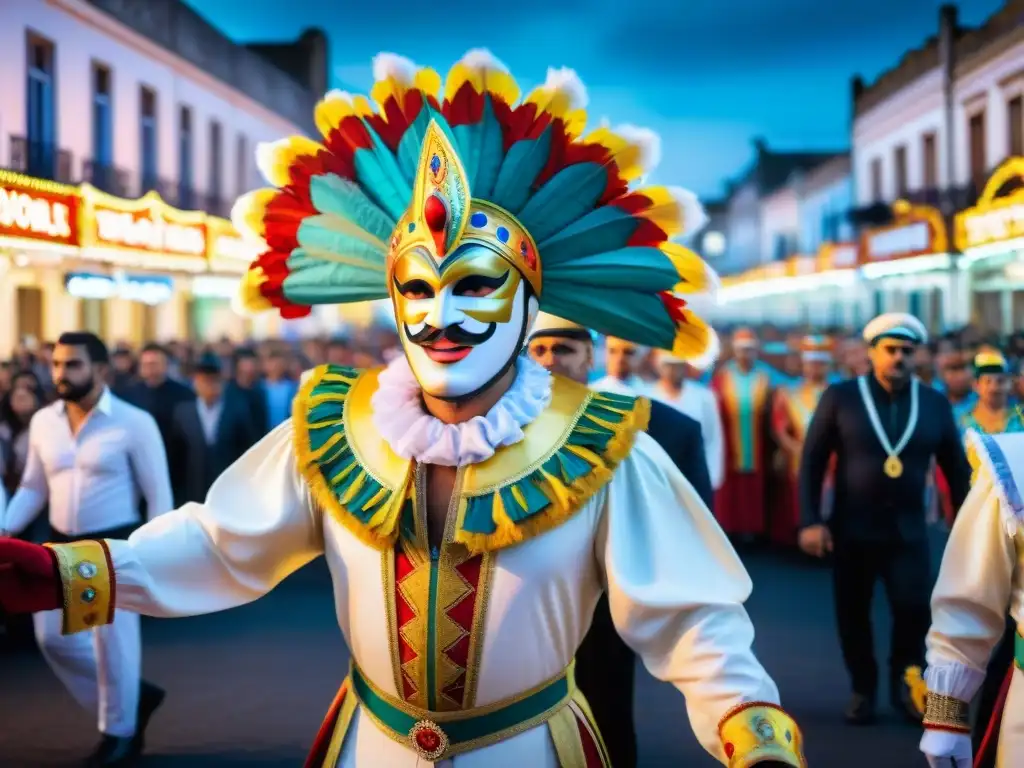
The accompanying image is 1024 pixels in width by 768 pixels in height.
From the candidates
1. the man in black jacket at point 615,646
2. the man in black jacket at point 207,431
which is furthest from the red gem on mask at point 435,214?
the man in black jacket at point 207,431

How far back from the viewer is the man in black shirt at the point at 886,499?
660cm

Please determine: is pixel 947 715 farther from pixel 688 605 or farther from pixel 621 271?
pixel 621 271

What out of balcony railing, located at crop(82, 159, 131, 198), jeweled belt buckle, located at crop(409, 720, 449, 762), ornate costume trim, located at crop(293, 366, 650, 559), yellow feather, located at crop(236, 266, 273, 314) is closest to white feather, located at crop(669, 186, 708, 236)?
ornate costume trim, located at crop(293, 366, 650, 559)

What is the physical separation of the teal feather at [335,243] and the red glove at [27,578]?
100cm

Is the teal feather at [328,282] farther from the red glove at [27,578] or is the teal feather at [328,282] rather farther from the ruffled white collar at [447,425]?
the red glove at [27,578]

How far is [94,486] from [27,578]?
355 centimetres

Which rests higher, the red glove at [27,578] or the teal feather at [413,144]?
the teal feather at [413,144]

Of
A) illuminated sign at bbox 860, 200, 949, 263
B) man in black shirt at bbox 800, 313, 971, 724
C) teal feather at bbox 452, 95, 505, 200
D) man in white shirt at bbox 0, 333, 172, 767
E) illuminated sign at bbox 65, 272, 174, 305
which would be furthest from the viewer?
illuminated sign at bbox 860, 200, 949, 263

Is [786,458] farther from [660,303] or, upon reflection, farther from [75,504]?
[660,303]

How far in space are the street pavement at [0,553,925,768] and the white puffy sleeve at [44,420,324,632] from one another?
3054 millimetres

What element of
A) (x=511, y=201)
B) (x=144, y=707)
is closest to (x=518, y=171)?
(x=511, y=201)

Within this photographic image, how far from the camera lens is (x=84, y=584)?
310cm

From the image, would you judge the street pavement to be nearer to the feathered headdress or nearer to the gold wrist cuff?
the gold wrist cuff

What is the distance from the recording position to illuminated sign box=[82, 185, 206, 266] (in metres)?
15.3
